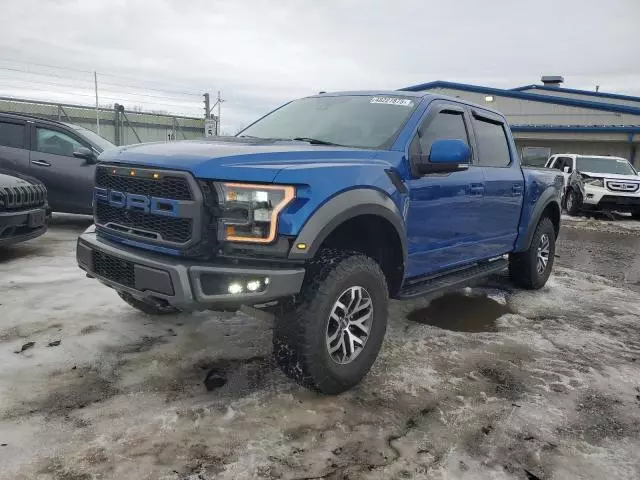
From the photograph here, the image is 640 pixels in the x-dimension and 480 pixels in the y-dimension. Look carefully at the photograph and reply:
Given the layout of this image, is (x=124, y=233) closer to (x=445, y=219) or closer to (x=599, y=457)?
(x=445, y=219)

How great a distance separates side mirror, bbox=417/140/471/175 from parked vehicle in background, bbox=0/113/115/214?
19.2ft

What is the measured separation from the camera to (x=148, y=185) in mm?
2996

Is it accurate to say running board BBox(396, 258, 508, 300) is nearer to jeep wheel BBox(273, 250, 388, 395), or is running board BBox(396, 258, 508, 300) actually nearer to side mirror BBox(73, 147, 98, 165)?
jeep wheel BBox(273, 250, 388, 395)

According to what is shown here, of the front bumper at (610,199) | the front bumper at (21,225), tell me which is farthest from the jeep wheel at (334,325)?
the front bumper at (610,199)

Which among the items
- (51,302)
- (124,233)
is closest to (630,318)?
(124,233)

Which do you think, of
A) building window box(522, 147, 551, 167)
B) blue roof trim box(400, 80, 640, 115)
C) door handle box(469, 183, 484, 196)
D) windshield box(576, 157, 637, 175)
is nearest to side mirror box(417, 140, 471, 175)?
door handle box(469, 183, 484, 196)

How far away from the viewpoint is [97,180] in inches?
137

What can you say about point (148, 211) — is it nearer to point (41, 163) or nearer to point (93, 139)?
point (41, 163)

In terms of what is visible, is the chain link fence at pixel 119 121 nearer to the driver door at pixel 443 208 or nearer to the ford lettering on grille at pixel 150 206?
the driver door at pixel 443 208

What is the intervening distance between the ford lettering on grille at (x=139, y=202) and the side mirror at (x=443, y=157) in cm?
173

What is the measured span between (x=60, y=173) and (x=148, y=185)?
18.8 feet

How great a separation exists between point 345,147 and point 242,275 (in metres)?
1.31

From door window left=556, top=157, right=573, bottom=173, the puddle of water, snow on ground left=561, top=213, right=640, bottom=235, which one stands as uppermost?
door window left=556, top=157, right=573, bottom=173

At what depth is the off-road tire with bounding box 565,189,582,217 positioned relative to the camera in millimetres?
14250
